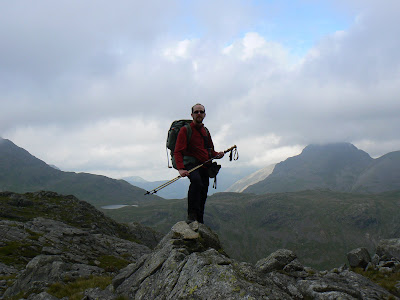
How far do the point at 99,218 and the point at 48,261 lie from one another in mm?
50653

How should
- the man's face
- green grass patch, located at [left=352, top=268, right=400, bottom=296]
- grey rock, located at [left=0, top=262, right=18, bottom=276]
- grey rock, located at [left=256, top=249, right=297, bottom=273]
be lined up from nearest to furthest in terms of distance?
the man's face, grey rock, located at [left=256, top=249, right=297, bottom=273], green grass patch, located at [left=352, top=268, right=400, bottom=296], grey rock, located at [left=0, top=262, right=18, bottom=276]

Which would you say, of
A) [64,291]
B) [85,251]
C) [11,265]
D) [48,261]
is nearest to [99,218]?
[85,251]

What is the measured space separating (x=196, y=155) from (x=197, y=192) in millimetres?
1730

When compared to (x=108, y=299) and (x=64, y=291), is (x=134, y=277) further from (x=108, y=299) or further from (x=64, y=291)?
(x=64, y=291)

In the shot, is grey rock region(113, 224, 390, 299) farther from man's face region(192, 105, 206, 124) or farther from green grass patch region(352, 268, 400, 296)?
green grass patch region(352, 268, 400, 296)

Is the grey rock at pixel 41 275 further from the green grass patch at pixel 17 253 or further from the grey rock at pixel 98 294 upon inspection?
the green grass patch at pixel 17 253

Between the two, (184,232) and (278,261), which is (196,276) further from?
(278,261)

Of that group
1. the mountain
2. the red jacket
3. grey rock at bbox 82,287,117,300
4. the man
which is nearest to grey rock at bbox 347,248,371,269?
the mountain

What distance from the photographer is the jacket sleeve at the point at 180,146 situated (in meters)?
12.3

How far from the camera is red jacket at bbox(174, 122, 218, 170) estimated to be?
12336mm

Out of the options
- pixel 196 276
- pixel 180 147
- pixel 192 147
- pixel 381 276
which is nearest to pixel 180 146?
pixel 180 147

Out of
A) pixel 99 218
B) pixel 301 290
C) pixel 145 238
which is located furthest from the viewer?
pixel 145 238

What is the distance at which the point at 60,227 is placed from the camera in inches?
1705

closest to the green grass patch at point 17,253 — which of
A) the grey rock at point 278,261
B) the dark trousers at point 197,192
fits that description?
the dark trousers at point 197,192
